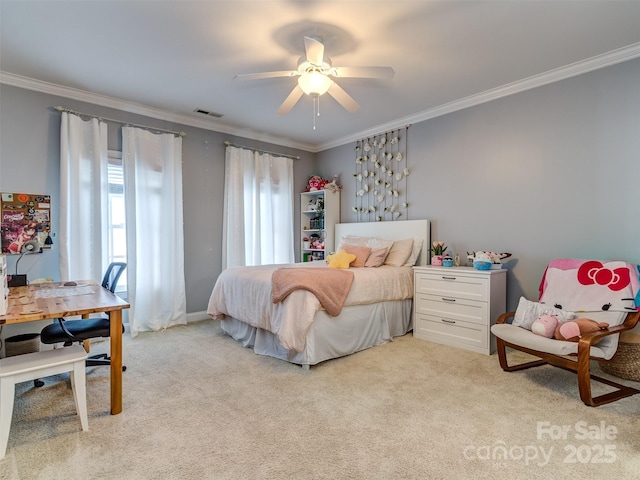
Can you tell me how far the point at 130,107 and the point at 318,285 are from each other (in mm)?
3087

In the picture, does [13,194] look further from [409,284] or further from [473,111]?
[473,111]

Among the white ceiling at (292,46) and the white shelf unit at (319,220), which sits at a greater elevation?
the white ceiling at (292,46)

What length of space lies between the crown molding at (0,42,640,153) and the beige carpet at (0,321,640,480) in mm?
2631

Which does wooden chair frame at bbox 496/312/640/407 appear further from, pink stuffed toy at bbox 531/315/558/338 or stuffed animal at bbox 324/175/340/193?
stuffed animal at bbox 324/175/340/193

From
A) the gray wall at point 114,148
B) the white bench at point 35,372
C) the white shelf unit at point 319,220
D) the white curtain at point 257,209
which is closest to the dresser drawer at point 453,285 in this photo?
the white shelf unit at point 319,220

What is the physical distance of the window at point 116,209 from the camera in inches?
152

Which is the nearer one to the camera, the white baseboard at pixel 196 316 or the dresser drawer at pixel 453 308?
the dresser drawer at pixel 453 308

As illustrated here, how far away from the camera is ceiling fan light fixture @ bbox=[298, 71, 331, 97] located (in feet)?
8.11

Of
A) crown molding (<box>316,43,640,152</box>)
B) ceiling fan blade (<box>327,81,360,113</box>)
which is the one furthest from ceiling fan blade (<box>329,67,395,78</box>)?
crown molding (<box>316,43,640,152</box>)

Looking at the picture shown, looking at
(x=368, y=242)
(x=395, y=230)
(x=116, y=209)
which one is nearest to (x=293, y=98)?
(x=368, y=242)

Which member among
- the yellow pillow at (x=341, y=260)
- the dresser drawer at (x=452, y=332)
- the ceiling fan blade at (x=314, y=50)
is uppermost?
the ceiling fan blade at (x=314, y=50)

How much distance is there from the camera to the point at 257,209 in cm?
491

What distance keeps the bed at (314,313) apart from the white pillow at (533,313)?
119cm

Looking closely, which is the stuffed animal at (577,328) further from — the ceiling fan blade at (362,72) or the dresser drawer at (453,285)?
the ceiling fan blade at (362,72)
